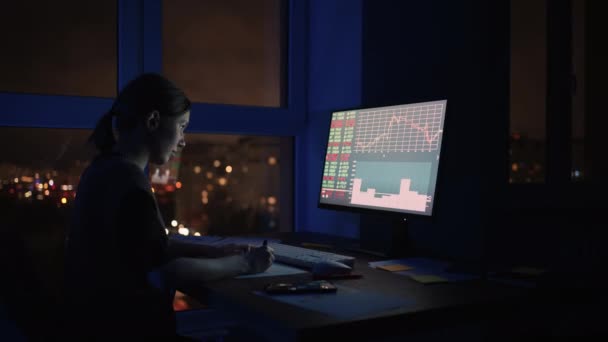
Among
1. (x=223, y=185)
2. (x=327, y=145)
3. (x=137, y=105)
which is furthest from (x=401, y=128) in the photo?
(x=223, y=185)

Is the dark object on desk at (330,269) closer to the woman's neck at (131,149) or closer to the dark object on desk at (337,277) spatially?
the dark object on desk at (337,277)

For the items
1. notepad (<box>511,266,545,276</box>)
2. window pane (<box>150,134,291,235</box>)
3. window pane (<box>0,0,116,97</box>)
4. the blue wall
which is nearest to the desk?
notepad (<box>511,266,545,276</box>)

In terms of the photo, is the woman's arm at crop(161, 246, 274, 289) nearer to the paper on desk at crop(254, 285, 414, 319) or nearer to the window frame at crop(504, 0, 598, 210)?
the paper on desk at crop(254, 285, 414, 319)

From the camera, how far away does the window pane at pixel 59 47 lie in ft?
7.43

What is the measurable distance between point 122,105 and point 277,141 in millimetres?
1536

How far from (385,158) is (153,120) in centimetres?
84

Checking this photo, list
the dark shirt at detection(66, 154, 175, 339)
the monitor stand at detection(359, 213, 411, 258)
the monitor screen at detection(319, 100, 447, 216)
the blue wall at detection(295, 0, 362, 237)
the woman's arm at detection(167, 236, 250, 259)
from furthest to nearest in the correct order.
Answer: the blue wall at detection(295, 0, 362, 237)
the monitor stand at detection(359, 213, 411, 258)
the monitor screen at detection(319, 100, 447, 216)
the woman's arm at detection(167, 236, 250, 259)
the dark shirt at detection(66, 154, 175, 339)

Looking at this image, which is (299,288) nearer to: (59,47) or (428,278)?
(428,278)

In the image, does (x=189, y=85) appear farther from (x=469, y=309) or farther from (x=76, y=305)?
(x=469, y=309)

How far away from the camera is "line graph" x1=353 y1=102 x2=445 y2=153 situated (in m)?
1.74

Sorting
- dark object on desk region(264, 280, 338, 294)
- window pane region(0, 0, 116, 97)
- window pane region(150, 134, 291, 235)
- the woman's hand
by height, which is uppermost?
window pane region(0, 0, 116, 97)

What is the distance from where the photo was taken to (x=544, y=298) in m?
1.29

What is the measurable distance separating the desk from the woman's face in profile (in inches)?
15.1

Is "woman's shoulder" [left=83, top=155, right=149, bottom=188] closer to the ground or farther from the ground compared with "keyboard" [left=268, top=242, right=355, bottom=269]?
farther from the ground
